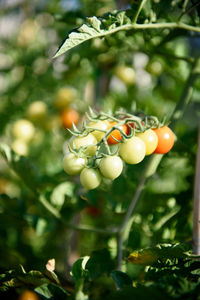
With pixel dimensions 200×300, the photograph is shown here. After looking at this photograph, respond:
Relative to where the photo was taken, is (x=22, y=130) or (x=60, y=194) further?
(x=22, y=130)

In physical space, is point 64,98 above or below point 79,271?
above

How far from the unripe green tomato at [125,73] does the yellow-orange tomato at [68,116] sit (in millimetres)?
192

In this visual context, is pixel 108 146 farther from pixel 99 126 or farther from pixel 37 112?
pixel 37 112

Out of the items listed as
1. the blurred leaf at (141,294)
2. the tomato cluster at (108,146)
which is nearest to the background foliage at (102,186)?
the blurred leaf at (141,294)

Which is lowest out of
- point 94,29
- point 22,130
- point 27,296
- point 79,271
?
point 27,296

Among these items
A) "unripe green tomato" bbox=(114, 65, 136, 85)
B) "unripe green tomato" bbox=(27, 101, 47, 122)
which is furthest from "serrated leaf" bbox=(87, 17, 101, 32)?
"unripe green tomato" bbox=(27, 101, 47, 122)

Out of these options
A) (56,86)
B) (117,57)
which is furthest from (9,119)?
(117,57)

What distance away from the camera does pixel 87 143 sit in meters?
0.54

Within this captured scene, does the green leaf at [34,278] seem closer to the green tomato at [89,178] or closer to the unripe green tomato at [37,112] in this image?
the green tomato at [89,178]

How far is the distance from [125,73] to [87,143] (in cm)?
55

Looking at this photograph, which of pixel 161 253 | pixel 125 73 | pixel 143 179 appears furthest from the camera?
pixel 125 73

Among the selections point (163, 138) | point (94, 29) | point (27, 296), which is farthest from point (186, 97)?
point (27, 296)

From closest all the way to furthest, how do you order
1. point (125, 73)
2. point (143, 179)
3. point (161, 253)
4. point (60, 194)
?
1. point (161, 253)
2. point (143, 179)
3. point (60, 194)
4. point (125, 73)

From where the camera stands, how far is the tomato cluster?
512 millimetres
